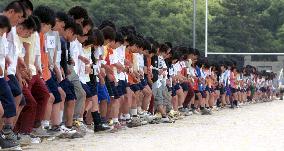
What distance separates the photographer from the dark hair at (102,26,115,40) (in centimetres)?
1148

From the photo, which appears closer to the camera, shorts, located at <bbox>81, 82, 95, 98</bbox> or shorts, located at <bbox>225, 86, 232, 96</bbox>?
shorts, located at <bbox>81, 82, 95, 98</bbox>

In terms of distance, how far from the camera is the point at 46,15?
927 cm

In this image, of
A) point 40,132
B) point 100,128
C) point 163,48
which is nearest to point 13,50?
point 40,132

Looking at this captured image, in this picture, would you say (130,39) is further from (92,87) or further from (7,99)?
(7,99)

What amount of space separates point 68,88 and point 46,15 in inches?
44.0

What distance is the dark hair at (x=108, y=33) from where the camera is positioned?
452 inches

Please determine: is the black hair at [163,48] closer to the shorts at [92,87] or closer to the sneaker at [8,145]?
the shorts at [92,87]

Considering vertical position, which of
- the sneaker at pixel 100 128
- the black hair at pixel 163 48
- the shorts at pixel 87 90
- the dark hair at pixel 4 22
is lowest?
the sneaker at pixel 100 128

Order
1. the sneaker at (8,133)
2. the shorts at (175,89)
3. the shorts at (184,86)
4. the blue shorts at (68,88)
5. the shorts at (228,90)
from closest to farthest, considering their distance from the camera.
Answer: the sneaker at (8,133) → the blue shorts at (68,88) → the shorts at (175,89) → the shorts at (184,86) → the shorts at (228,90)

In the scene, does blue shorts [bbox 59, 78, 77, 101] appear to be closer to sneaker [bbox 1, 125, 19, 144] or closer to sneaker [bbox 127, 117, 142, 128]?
sneaker [bbox 1, 125, 19, 144]

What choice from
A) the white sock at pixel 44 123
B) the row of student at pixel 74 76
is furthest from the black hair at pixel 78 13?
the white sock at pixel 44 123

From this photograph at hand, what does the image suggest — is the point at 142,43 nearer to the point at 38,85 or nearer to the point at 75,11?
the point at 75,11

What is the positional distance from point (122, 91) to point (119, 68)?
400mm

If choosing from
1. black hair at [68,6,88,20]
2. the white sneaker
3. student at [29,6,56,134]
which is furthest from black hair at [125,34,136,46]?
student at [29,6,56,134]
